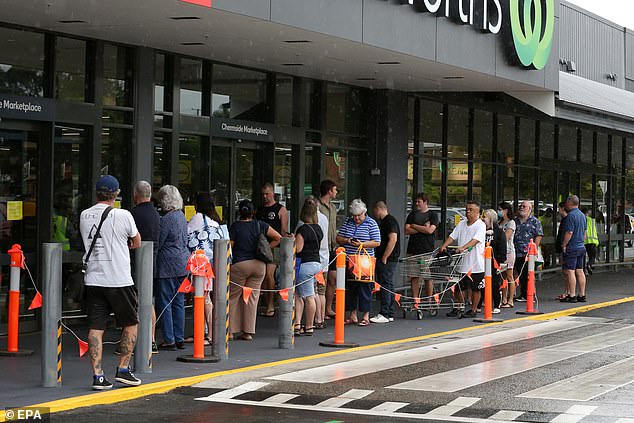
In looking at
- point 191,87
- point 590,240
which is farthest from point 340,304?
point 590,240

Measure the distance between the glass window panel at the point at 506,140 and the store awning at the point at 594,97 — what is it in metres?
2.28

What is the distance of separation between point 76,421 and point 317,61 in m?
9.94

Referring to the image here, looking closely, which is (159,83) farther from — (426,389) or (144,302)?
(426,389)

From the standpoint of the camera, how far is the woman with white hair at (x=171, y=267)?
531 inches

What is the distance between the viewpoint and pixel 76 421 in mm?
9266

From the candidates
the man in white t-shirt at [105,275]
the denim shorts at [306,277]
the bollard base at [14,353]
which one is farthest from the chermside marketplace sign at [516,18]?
the man in white t-shirt at [105,275]

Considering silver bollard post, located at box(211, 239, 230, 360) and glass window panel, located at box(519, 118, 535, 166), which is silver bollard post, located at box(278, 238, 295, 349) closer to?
silver bollard post, located at box(211, 239, 230, 360)

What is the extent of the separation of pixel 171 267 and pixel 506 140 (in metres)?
15.4

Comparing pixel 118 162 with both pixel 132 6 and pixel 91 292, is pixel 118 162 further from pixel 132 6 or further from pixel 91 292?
pixel 91 292

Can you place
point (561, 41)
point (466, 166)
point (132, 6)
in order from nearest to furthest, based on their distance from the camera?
point (132, 6) < point (466, 166) < point (561, 41)

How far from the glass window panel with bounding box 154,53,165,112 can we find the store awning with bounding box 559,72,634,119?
8.88 m

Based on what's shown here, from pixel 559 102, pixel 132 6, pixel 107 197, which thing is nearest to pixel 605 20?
pixel 559 102

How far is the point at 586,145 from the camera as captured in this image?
32.0 m

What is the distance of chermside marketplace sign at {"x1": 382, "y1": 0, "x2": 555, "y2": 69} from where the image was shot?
60.8 feet
